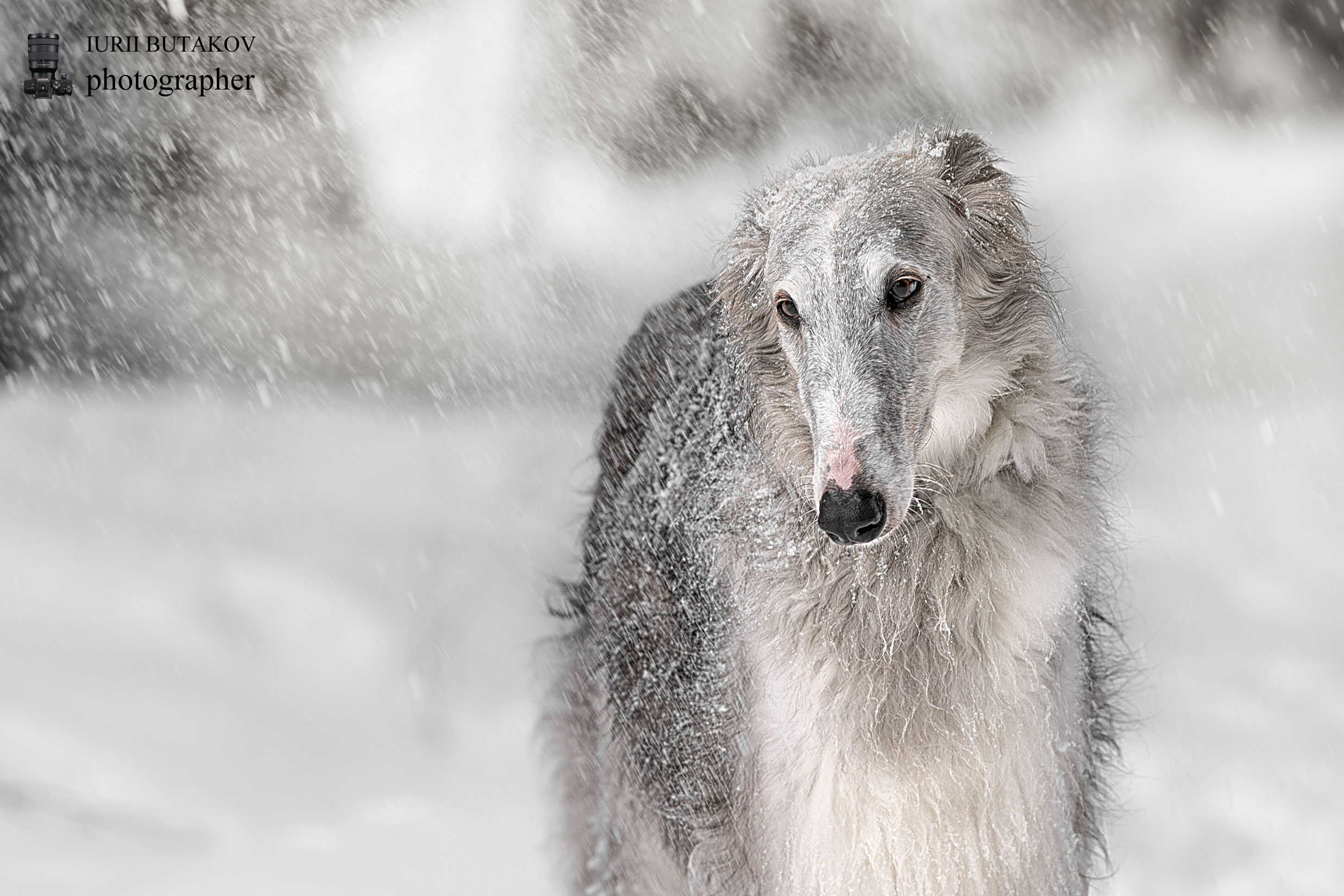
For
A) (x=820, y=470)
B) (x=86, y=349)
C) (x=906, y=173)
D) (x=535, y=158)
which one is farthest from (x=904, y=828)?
(x=86, y=349)

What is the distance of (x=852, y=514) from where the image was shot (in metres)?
1.95

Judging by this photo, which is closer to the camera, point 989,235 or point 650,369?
point 989,235

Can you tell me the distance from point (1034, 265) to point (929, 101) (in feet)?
8.21

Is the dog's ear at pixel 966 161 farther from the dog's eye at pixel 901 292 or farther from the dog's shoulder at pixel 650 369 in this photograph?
the dog's shoulder at pixel 650 369

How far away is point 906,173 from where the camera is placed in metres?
2.45

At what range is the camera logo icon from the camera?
5215mm

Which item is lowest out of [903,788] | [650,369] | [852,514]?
[903,788]

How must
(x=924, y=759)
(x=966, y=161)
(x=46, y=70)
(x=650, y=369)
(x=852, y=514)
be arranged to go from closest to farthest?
(x=852, y=514), (x=924, y=759), (x=966, y=161), (x=650, y=369), (x=46, y=70)

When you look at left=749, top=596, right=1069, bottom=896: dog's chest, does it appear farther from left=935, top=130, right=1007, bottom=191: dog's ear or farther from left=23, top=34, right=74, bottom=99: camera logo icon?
left=23, top=34, right=74, bottom=99: camera logo icon

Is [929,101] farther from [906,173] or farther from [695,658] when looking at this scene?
[695,658]

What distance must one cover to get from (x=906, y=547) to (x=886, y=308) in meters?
0.63

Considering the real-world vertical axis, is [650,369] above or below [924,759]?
above

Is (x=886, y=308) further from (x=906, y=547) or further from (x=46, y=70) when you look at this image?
(x=46, y=70)

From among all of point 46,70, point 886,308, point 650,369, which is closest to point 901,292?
point 886,308
